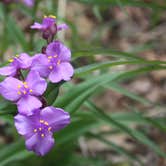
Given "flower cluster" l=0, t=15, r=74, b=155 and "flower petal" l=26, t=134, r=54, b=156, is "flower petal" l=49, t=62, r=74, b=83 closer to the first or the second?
"flower cluster" l=0, t=15, r=74, b=155

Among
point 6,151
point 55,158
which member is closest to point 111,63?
point 6,151

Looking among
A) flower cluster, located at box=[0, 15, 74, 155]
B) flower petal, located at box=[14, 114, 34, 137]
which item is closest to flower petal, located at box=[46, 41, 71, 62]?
flower cluster, located at box=[0, 15, 74, 155]

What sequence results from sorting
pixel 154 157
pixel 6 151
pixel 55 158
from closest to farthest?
1. pixel 6 151
2. pixel 55 158
3. pixel 154 157

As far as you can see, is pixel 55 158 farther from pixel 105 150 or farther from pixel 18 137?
pixel 105 150

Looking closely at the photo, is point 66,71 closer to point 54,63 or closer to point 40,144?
point 54,63

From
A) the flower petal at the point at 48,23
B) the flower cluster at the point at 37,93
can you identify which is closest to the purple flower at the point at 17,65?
the flower cluster at the point at 37,93

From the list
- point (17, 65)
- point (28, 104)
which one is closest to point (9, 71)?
point (17, 65)

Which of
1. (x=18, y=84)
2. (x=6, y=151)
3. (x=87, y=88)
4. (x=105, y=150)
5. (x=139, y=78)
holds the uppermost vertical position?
(x=18, y=84)
